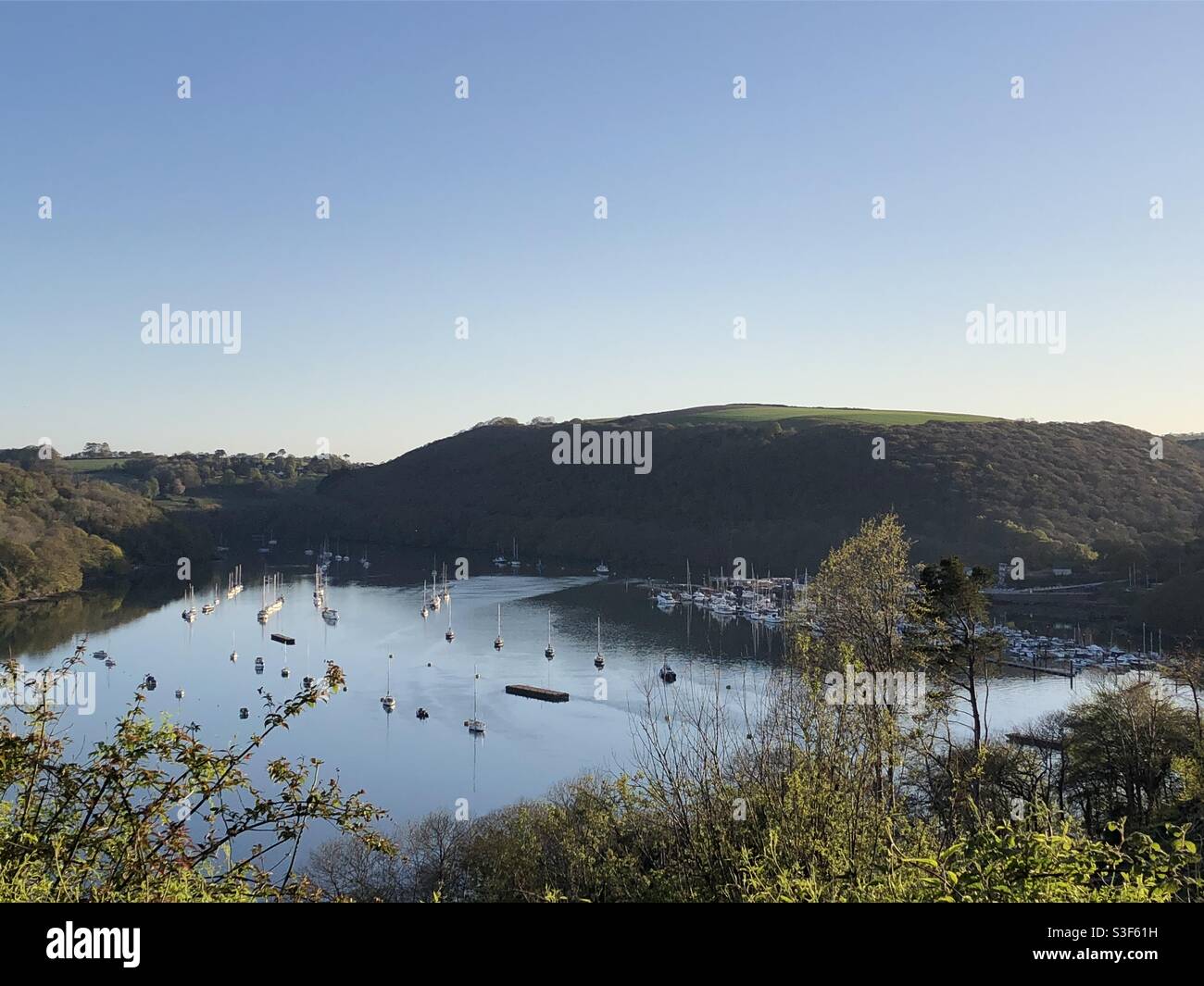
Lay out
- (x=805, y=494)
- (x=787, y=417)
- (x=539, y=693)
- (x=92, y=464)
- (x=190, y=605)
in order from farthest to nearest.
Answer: (x=92, y=464) → (x=787, y=417) → (x=805, y=494) → (x=190, y=605) → (x=539, y=693)

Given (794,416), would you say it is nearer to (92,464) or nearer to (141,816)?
(92,464)

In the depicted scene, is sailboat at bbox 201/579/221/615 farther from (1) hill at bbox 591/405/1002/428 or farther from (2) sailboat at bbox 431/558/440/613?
(1) hill at bbox 591/405/1002/428

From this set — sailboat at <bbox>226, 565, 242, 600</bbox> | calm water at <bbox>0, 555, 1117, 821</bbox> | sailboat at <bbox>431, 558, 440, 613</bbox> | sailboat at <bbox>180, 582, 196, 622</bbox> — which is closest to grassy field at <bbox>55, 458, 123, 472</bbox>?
sailboat at <bbox>226, 565, 242, 600</bbox>

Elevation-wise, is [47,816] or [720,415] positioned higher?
[720,415]

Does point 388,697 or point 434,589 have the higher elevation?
point 434,589

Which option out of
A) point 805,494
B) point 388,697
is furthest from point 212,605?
point 805,494

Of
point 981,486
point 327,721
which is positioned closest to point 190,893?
point 327,721

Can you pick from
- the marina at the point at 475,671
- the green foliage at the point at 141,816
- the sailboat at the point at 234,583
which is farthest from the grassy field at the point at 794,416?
the green foliage at the point at 141,816
